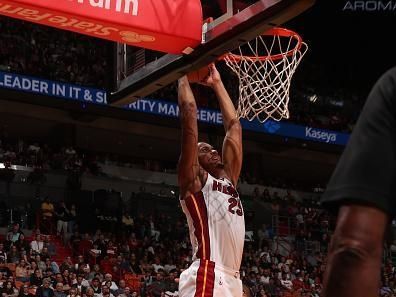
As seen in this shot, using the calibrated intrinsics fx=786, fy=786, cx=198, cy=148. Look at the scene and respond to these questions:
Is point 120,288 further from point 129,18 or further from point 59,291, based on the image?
point 129,18

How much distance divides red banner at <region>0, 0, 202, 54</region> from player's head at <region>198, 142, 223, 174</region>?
879 millimetres

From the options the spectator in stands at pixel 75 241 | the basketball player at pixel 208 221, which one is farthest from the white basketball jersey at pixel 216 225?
the spectator in stands at pixel 75 241

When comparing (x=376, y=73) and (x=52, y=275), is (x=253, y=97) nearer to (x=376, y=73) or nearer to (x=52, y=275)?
(x=52, y=275)

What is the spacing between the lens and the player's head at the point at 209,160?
5.14m

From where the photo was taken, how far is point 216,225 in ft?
15.9

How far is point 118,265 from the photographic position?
1481 centimetres

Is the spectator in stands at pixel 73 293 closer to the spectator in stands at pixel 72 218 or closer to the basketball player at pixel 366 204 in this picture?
the spectator in stands at pixel 72 218

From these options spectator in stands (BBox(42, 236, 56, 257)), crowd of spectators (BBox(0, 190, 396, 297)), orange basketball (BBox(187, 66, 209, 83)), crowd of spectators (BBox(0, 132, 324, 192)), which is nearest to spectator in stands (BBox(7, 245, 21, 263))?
crowd of spectators (BBox(0, 190, 396, 297))

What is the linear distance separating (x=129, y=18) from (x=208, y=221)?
5.49 ft

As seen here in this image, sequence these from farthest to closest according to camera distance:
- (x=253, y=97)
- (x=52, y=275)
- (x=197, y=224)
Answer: (x=52, y=275) < (x=253, y=97) < (x=197, y=224)

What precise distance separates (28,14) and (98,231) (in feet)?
36.0

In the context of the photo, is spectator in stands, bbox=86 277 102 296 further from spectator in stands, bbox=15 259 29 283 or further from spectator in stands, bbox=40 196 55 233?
spectator in stands, bbox=40 196 55 233

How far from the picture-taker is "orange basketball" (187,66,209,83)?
5.68m

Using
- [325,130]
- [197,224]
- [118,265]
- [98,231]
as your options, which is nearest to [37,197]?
[98,231]
